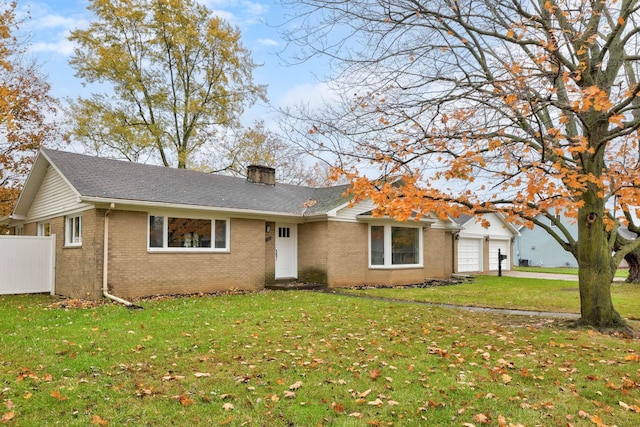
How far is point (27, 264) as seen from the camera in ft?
52.3

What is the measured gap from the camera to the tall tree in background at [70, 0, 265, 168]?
86.3 ft

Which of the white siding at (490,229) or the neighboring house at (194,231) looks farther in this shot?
the white siding at (490,229)

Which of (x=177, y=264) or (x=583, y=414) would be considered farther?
(x=177, y=264)

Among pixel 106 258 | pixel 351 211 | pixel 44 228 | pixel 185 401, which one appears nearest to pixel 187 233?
pixel 106 258

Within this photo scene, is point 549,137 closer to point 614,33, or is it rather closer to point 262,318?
Result: point 614,33

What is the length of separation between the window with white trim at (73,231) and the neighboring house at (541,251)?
38.1 m

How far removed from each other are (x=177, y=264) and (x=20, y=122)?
17.7 meters

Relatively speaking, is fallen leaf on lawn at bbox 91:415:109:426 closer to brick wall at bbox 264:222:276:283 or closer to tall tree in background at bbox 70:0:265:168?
brick wall at bbox 264:222:276:283

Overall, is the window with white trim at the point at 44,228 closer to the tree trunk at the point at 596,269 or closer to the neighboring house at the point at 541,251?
the tree trunk at the point at 596,269

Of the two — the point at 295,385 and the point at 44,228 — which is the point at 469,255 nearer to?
the point at 44,228

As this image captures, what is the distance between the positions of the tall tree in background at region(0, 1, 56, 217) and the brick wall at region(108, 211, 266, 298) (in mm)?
14827

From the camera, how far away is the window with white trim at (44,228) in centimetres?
1719

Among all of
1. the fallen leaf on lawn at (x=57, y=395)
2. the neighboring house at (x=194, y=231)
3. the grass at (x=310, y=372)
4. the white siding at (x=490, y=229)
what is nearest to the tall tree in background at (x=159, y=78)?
the neighboring house at (x=194, y=231)

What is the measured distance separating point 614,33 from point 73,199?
48.9 ft
